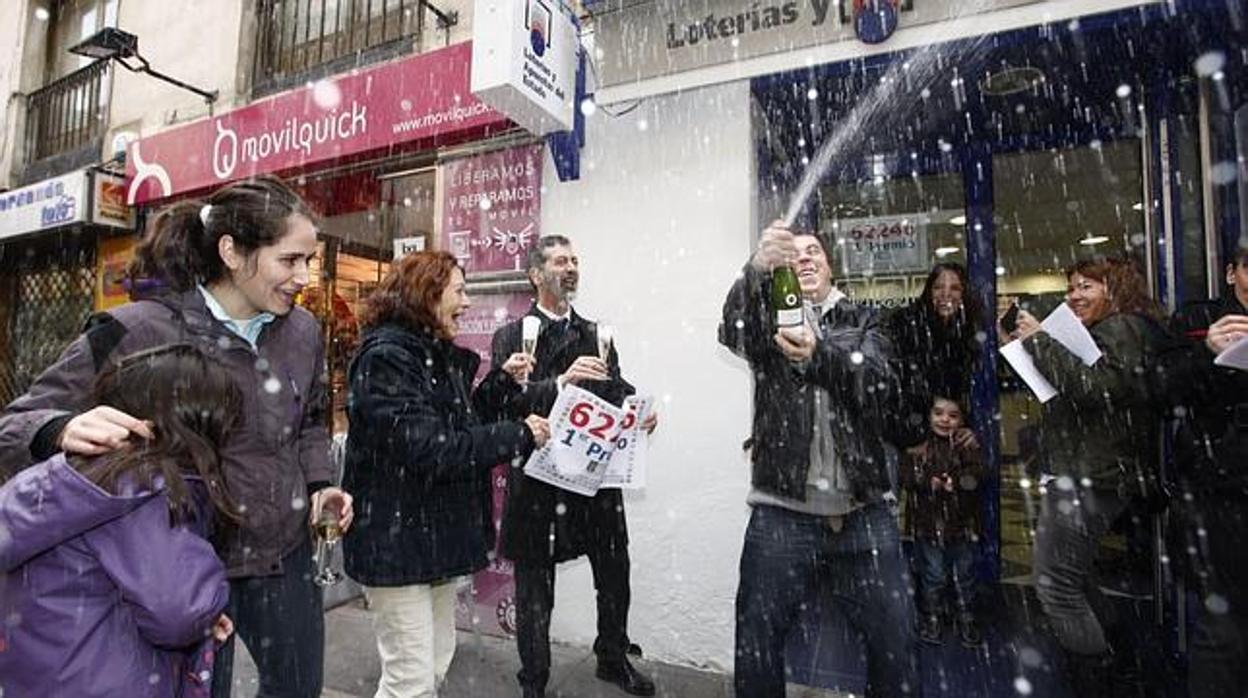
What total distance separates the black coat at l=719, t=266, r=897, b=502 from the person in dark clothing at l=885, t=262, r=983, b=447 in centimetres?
189

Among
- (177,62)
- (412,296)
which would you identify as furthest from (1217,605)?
(177,62)

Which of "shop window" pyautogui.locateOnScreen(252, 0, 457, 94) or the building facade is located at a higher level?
"shop window" pyautogui.locateOnScreen(252, 0, 457, 94)

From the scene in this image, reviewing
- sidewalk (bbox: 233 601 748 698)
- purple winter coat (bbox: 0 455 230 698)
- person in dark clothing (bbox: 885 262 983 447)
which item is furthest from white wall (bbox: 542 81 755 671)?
purple winter coat (bbox: 0 455 230 698)

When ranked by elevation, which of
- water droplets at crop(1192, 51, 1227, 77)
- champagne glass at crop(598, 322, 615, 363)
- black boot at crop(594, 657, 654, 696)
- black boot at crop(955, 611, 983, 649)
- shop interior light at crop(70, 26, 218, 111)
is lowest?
black boot at crop(594, 657, 654, 696)

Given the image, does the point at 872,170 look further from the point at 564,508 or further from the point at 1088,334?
the point at 564,508

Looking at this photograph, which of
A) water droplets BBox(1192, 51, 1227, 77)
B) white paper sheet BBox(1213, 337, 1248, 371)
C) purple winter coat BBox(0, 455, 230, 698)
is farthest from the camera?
water droplets BBox(1192, 51, 1227, 77)

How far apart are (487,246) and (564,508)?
228 centimetres

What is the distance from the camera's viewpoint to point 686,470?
4160 mm

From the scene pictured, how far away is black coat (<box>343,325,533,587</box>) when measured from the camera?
2434mm

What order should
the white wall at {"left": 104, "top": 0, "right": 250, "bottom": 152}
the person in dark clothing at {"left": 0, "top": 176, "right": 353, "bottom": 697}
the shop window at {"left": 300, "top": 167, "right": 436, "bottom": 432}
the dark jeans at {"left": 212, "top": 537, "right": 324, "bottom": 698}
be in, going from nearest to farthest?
1. the person in dark clothing at {"left": 0, "top": 176, "right": 353, "bottom": 697}
2. the dark jeans at {"left": 212, "top": 537, "right": 324, "bottom": 698}
3. the shop window at {"left": 300, "top": 167, "right": 436, "bottom": 432}
4. the white wall at {"left": 104, "top": 0, "right": 250, "bottom": 152}

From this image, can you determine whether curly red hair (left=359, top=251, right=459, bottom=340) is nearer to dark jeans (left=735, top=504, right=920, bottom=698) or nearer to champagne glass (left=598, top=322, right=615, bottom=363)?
champagne glass (left=598, top=322, right=615, bottom=363)

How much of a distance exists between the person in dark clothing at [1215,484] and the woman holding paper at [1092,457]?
0.62 ft

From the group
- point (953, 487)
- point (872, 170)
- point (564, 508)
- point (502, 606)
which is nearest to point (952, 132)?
point (872, 170)

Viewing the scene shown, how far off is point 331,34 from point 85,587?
705 centimetres
